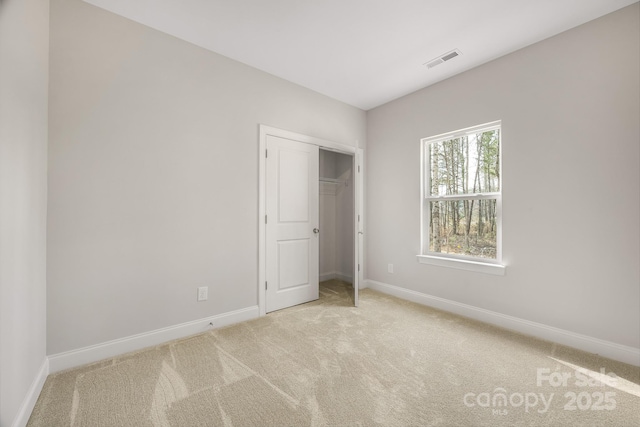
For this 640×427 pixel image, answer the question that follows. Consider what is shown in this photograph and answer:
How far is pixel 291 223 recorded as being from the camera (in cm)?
336

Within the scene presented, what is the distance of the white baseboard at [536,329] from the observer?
6.89 feet

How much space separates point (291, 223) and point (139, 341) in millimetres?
1877

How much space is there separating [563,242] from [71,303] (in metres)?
4.10

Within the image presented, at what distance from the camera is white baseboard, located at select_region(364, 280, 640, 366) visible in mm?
2100

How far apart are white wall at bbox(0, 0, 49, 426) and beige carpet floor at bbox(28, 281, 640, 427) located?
29cm

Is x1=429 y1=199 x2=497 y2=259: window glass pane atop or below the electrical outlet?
atop

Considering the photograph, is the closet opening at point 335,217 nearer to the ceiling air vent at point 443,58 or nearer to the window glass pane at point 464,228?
the window glass pane at point 464,228

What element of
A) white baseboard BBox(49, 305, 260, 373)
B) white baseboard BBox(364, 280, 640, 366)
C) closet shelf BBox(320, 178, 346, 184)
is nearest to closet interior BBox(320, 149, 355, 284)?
closet shelf BBox(320, 178, 346, 184)

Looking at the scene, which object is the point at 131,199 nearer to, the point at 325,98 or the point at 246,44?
the point at 246,44

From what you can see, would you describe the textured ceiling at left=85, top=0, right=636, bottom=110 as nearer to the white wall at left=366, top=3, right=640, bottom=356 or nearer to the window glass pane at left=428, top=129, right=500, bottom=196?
the white wall at left=366, top=3, right=640, bottom=356

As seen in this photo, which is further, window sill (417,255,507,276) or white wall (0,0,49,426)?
window sill (417,255,507,276)

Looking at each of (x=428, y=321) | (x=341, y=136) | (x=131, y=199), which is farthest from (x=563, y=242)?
(x=131, y=199)

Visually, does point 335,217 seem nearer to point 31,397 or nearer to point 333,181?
point 333,181

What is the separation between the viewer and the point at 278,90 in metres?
3.19
